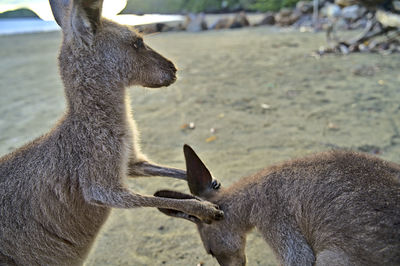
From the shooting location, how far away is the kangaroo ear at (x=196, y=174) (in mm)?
2143

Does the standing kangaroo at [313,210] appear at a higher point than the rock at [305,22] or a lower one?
higher

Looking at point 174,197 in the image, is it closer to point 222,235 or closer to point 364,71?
point 222,235

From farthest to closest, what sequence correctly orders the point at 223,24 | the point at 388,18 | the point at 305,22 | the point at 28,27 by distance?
the point at 28,27 → the point at 223,24 → the point at 305,22 → the point at 388,18

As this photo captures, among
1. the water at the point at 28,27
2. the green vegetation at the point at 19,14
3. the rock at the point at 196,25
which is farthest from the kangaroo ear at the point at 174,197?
the green vegetation at the point at 19,14

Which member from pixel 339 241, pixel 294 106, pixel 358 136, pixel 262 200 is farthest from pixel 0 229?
pixel 294 106

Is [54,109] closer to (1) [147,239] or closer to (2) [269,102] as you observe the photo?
(2) [269,102]

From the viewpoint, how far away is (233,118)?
4.64m

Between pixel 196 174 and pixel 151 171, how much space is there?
0.31m

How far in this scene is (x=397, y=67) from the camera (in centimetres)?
609

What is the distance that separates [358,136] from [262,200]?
7.20 feet

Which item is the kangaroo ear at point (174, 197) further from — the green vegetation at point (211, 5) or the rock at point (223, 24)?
the green vegetation at point (211, 5)

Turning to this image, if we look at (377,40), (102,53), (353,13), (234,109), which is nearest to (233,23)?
(353,13)

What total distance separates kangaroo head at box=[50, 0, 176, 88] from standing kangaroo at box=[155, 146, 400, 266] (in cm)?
51

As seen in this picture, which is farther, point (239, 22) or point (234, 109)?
point (239, 22)
